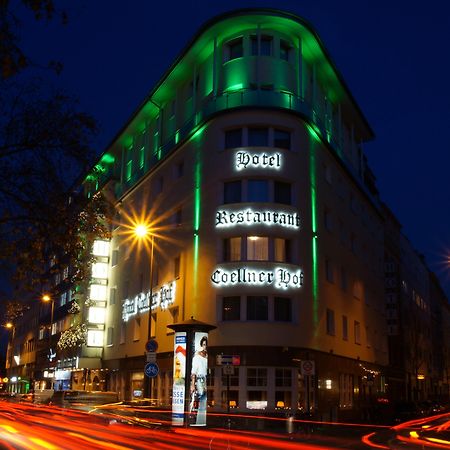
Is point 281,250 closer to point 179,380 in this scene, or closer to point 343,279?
point 343,279

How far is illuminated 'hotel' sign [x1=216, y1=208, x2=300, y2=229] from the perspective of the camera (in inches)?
1352

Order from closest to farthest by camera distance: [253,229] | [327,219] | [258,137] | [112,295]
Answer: [253,229]
[258,137]
[327,219]
[112,295]

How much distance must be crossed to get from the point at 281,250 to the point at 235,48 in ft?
44.9

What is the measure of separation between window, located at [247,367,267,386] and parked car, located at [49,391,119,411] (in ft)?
30.3

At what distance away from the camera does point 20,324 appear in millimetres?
103125

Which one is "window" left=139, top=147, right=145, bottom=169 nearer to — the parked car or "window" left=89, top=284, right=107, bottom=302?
"window" left=89, top=284, right=107, bottom=302

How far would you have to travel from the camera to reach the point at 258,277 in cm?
3338

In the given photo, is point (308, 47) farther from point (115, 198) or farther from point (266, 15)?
point (115, 198)

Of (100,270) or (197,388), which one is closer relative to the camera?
(197,388)

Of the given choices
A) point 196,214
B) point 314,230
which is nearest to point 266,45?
point 196,214

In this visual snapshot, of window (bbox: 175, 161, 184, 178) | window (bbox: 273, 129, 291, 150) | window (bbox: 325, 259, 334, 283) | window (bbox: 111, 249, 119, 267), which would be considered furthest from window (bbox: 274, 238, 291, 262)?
window (bbox: 111, 249, 119, 267)

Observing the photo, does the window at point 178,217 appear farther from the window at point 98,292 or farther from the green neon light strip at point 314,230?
the window at point 98,292

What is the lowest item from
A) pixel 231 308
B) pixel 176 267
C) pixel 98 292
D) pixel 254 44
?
pixel 231 308

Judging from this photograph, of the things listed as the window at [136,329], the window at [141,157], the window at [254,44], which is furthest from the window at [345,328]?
the window at [141,157]
